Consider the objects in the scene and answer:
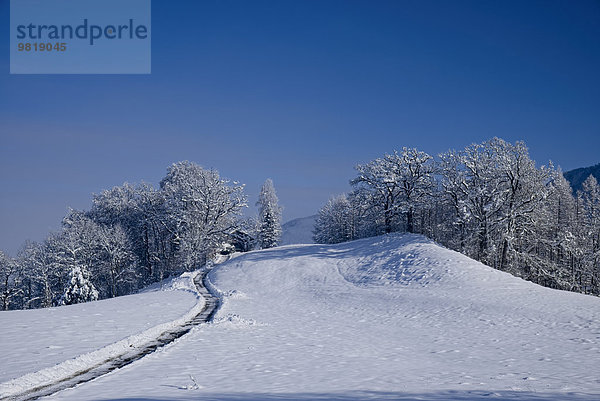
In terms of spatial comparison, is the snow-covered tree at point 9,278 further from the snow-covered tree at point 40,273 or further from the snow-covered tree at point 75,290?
the snow-covered tree at point 75,290

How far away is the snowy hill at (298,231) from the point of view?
137m

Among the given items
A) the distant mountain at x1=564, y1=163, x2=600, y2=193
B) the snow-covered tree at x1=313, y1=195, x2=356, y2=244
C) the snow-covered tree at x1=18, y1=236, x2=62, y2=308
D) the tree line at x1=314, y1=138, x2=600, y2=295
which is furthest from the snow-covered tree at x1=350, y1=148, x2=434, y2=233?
the distant mountain at x1=564, y1=163, x2=600, y2=193

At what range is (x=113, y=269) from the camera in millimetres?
51188

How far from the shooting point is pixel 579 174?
462 feet

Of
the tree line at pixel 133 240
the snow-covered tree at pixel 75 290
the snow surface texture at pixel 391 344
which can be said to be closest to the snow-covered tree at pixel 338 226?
the tree line at pixel 133 240

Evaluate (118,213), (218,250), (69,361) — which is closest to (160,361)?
(69,361)

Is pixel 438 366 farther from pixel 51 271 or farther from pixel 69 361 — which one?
pixel 51 271

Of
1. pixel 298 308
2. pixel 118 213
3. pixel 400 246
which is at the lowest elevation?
pixel 298 308

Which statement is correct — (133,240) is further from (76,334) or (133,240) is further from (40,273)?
(76,334)

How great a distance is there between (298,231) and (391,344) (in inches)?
5378

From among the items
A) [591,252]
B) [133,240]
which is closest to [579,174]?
[591,252]

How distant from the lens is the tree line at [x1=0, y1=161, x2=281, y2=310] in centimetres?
4878

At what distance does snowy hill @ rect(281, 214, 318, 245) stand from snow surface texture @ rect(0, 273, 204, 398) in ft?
356

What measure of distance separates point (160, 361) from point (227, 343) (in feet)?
11.2
